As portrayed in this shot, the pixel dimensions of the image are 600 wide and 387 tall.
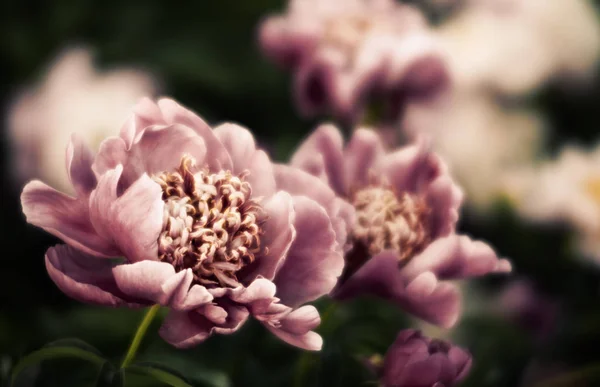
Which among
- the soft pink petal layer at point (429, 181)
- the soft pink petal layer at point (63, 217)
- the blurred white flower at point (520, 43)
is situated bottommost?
the soft pink petal layer at point (63, 217)

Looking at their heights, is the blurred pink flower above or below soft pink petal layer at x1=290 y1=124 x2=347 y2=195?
above

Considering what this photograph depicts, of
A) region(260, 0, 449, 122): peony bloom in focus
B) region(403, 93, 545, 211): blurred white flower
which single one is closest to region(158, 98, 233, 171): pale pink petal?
region(260, 0, 449, 122): peony bloom in focus

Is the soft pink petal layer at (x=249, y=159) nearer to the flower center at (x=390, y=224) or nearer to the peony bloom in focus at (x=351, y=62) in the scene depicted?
the flower center at (x=390, y=224)

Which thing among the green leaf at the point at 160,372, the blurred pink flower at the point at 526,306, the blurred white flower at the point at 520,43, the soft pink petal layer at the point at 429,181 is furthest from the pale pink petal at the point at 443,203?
the blurred white flower at the point at 520,43

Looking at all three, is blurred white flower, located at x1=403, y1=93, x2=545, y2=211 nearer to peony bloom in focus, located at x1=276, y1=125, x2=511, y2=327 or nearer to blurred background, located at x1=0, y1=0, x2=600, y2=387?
blurred background, located at x1=0, y1=0, x2=600, y2=387

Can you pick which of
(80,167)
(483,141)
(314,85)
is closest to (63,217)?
(80,167)

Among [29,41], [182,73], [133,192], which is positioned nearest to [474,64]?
[182,73]
